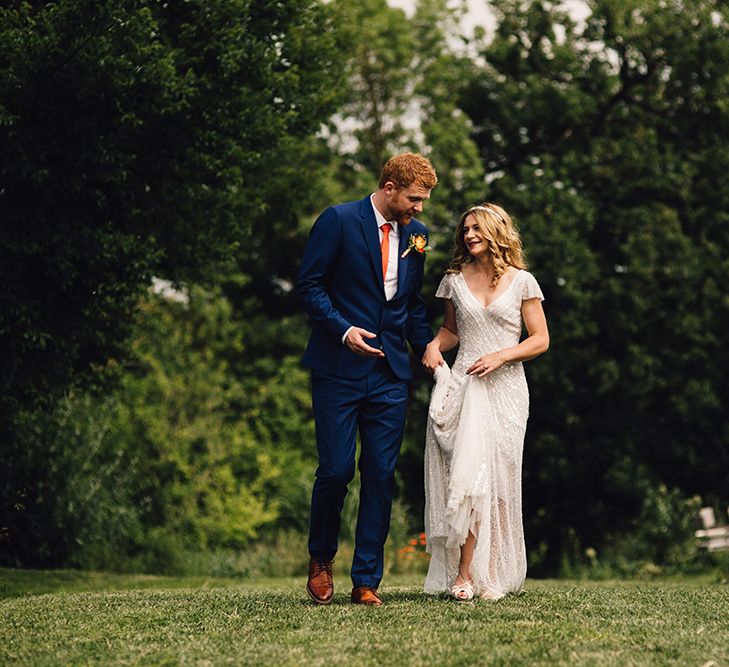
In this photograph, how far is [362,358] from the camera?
656 centimetres

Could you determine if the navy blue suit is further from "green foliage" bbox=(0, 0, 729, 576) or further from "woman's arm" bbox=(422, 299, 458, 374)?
"green foliage" bbox=(0, 0, 729, 576)

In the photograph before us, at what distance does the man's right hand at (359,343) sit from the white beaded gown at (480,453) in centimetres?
77

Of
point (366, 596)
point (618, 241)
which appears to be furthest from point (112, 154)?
point (618, 241)

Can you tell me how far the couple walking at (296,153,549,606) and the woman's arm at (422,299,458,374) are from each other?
18 millimetres

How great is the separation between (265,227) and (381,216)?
59.4 ft

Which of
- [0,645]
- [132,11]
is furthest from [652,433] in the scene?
[0,645]

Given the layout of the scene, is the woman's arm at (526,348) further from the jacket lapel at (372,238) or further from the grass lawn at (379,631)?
the grass lawn at (379,631)

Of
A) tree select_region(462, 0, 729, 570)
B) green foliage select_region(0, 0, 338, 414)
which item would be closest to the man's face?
green foliage select_region(0, 0, 338, 414)

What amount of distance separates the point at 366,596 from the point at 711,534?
1095 cm

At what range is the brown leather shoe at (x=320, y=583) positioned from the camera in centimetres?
654

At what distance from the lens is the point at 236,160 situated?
11.0 metres

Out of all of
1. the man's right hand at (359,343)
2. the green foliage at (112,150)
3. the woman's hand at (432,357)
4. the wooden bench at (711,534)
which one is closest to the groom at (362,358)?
the man's right hand at (359,343)

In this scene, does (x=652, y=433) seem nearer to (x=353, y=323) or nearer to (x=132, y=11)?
(x=132, y=11)

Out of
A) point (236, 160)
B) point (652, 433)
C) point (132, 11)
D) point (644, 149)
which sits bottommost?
point (652, 433)
